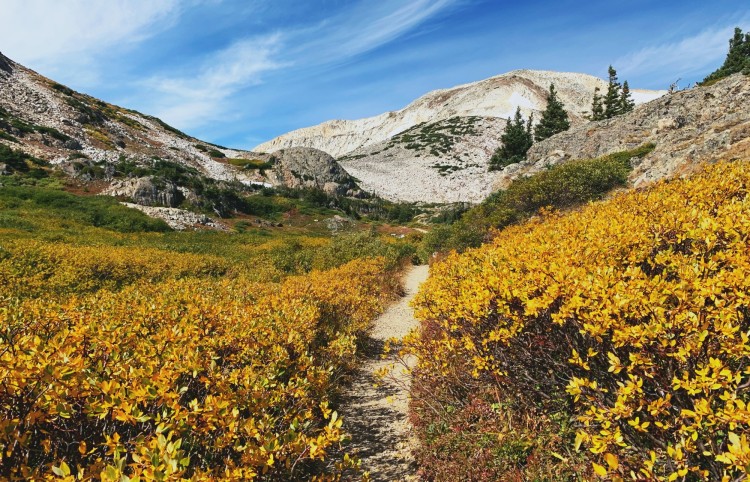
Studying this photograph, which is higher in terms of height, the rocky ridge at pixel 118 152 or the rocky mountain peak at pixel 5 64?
the rocky mountain peak at pixel 5 64

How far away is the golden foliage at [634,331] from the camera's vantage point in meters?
2.78

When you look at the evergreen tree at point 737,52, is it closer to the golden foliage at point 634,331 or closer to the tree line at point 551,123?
the tree line at point 551,123

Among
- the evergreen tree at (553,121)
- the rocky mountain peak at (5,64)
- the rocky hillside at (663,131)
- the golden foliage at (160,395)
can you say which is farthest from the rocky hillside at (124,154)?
the rocky hillside at (663,131)

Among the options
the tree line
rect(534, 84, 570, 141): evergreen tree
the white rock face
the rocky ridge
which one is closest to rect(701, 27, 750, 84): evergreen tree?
the tree line

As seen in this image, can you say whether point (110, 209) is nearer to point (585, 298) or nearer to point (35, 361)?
point (35, 361)

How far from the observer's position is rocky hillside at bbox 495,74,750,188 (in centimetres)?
1571

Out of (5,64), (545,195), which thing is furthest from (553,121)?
(5,64)

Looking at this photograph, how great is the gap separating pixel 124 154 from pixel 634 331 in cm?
6664

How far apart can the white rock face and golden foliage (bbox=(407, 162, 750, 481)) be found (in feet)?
401

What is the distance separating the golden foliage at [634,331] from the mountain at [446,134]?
6832 cm

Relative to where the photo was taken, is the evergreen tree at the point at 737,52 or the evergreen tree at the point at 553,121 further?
the evergreen tree at the point at 553,121

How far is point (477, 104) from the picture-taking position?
447 ft

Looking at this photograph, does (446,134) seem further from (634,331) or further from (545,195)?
(634,331)

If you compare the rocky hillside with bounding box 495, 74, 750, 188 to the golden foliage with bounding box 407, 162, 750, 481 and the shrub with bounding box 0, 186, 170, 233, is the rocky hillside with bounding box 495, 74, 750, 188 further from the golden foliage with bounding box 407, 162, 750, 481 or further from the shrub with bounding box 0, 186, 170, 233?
the shrub with bounding box 0, 186, 170, 233
